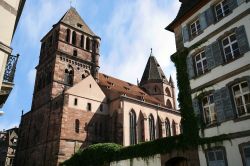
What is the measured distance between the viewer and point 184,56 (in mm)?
17328

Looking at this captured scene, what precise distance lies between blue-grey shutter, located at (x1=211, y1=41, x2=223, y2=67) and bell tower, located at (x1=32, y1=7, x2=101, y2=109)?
972 inches

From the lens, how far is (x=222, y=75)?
46.4 feet

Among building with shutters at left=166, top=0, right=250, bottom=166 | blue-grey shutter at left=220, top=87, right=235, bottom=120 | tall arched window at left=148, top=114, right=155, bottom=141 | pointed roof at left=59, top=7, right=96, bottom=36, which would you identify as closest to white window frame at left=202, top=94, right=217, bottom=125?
building with shutters at left=166, top=0, right=250, bottom=166

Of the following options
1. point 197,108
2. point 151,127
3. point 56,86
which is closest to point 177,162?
point 197,108

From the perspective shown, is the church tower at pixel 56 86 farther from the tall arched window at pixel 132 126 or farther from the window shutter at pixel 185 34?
the window shutter at pixel 185 34

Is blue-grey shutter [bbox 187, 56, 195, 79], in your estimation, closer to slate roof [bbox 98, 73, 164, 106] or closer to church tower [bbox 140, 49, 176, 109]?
slate roof [bbox 98, 73, 164, 106]

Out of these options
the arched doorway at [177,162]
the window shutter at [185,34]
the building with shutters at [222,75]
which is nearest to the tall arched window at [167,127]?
the arched doorway at [177,162]

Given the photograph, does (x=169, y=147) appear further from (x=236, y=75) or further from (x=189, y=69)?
(x=236, y=75)

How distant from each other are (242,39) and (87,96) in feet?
78.0

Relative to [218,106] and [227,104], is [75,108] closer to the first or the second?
[218,106]

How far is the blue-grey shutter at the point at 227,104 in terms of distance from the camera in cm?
1320

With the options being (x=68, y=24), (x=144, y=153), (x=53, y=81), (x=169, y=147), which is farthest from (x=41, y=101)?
(x=169, y=147)

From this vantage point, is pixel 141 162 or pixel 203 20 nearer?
pixel 203 20

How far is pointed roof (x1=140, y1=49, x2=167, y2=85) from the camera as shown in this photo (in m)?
49.8
